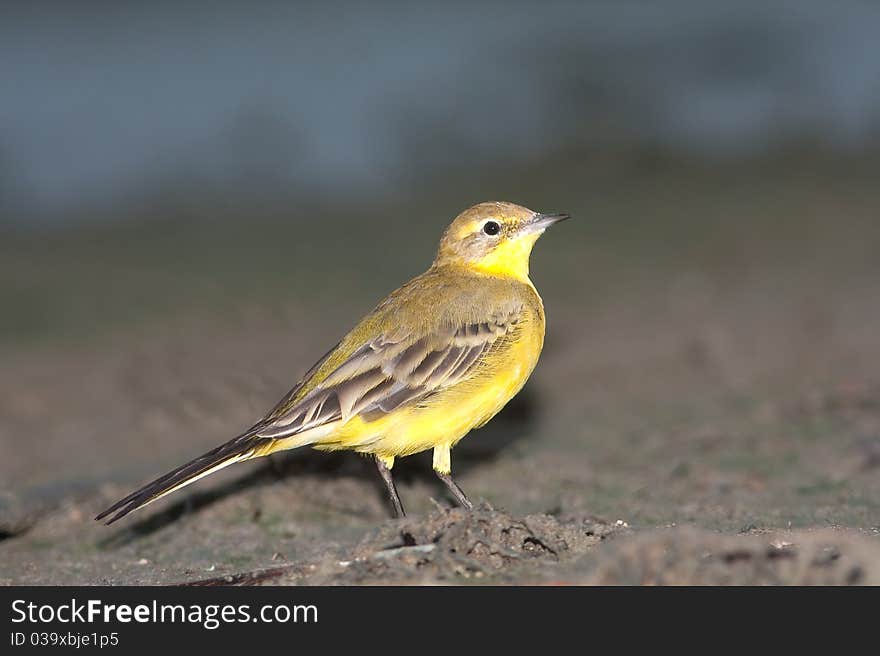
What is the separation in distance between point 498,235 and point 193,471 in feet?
8.78

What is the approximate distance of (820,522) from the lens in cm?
682

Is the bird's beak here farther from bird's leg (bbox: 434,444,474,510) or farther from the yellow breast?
bird's leg (bbox: 434,444,474,510)

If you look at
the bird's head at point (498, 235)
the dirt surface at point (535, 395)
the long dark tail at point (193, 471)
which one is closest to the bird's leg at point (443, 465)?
the dirt surface at point (535, 395)

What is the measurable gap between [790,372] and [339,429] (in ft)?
16.7

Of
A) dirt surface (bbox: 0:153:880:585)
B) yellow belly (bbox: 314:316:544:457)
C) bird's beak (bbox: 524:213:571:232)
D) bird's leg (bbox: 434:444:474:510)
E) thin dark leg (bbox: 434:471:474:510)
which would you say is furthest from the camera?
bird's beak (bbox: 524:213:571:232)

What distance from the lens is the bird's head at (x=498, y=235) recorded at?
27.2 feet

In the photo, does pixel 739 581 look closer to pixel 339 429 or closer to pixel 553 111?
pixel 339 429

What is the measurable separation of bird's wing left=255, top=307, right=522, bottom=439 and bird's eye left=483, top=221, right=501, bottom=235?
32.4 inches

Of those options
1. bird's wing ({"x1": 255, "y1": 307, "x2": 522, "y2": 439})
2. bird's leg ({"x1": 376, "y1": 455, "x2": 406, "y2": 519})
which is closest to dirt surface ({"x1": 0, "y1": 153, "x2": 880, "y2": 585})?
bird's leg ({"x1": 376, "y1": 455, "x2": 406, "y2": 519})

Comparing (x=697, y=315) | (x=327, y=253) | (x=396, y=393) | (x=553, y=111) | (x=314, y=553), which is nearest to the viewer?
(x=314, y=553)

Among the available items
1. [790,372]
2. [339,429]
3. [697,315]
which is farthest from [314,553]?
[697,315]

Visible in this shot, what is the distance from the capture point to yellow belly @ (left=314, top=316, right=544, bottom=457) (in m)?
7.12

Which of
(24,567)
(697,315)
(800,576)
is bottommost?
(800,576)

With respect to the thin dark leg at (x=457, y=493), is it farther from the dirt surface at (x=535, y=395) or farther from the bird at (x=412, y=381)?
the dirt surface at (x=535, y=395)
